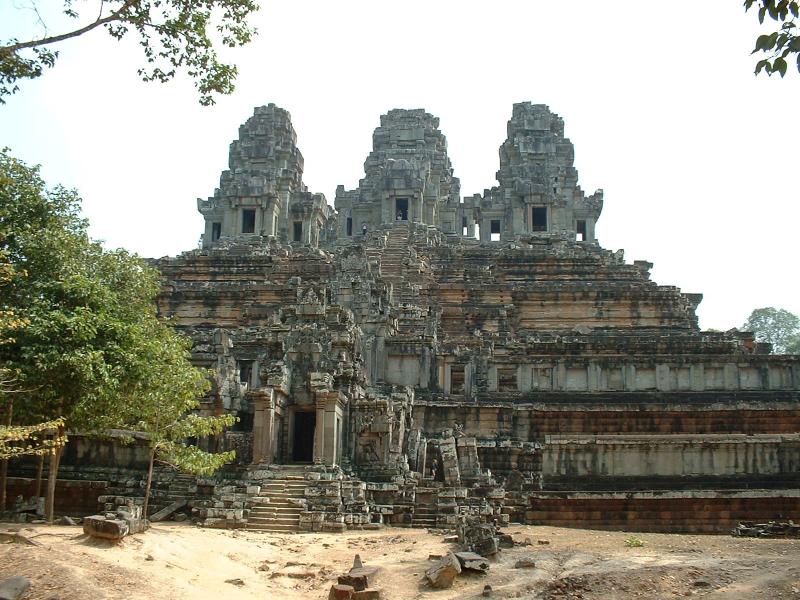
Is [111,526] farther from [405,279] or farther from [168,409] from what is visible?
[405,279]

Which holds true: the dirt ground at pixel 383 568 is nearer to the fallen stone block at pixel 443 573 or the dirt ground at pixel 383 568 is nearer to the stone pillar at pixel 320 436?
the fallen stone block at pixel 443 573

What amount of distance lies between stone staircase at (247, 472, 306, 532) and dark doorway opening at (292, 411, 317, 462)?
3.55 metres

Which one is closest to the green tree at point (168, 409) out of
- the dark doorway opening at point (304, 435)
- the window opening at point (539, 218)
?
the dark doorway opening at point (304, 435)

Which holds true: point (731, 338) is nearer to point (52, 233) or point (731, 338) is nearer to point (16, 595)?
point (52, 233)

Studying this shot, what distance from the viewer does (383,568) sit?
614 inches

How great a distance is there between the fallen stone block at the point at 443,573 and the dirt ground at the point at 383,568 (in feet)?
0.43

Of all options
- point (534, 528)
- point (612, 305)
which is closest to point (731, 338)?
point (612, 305)

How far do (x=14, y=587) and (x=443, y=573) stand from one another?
6658 millimetres

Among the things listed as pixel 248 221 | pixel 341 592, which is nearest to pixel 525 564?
pixel 341 592

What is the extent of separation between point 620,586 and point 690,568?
138cm

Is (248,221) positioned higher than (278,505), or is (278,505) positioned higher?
(248,221)

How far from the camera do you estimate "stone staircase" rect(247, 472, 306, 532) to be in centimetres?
2123

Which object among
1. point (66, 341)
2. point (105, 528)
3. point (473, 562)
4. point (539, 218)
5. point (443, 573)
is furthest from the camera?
point (539, 218)

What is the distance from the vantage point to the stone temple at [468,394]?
953 inches
